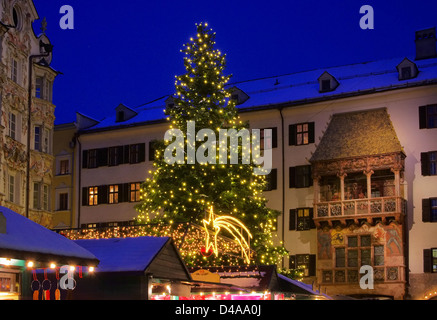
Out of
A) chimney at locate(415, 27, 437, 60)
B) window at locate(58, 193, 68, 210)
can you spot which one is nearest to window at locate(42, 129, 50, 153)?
window at locate(58, 193, 68, 210)

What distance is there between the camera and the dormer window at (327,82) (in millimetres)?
48188

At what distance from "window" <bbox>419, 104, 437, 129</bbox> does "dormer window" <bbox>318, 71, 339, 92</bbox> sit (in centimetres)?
619

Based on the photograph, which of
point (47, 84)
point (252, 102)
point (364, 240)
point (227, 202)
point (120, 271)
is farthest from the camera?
point (252, 102)

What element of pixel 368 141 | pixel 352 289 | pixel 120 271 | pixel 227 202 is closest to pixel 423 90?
pixel 368 141

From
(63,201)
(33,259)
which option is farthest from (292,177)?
(33,259)

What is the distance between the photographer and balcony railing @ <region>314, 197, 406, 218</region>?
42.6m

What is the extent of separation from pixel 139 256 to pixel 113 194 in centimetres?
3245

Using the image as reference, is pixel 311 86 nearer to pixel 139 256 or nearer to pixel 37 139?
pixel 37 139

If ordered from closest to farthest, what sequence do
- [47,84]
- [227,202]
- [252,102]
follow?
[227,202]
[47,84]
[252,102]

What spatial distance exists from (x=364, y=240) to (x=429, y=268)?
3749mm

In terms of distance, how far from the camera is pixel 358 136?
44.9 metres

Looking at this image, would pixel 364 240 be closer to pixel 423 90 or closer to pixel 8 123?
pixel 423 90

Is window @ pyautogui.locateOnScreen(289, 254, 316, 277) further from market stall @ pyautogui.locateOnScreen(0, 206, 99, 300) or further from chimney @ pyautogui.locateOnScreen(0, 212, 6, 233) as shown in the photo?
chimney @ pyautogui.locateOnScreen(0, 212, 6, 233)

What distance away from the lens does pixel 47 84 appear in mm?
40781
